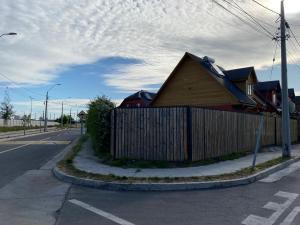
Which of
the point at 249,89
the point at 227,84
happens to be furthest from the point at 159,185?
the point at 249,89

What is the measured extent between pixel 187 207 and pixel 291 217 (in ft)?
6.50

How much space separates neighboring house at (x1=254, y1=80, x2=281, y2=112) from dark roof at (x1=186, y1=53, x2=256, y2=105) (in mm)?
5434

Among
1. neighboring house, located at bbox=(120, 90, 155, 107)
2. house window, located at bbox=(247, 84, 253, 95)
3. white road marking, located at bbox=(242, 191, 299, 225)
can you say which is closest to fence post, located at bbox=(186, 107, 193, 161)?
white road marking, located at bbox=(242, 191, 299, 225)

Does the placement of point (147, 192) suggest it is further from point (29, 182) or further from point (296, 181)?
point (296, 181)

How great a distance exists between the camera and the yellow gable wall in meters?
28.2

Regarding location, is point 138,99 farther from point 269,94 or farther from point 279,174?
point 279,174

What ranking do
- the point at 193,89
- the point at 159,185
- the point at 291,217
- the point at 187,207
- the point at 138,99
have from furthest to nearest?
the point at 138,99, the point at 193,89, the point at 159,185, the point at 187,207, the point at 291,217

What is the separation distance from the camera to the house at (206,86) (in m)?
28.0

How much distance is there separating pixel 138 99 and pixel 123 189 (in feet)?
108

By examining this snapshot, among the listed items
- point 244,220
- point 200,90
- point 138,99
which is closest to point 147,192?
point 244,220

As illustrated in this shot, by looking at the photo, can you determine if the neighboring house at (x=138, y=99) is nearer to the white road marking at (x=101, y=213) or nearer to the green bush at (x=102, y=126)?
the green bush at (x=102, y=126)

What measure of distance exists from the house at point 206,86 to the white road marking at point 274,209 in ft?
61.1

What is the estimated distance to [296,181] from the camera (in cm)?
1104

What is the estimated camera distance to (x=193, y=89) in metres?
29.8
